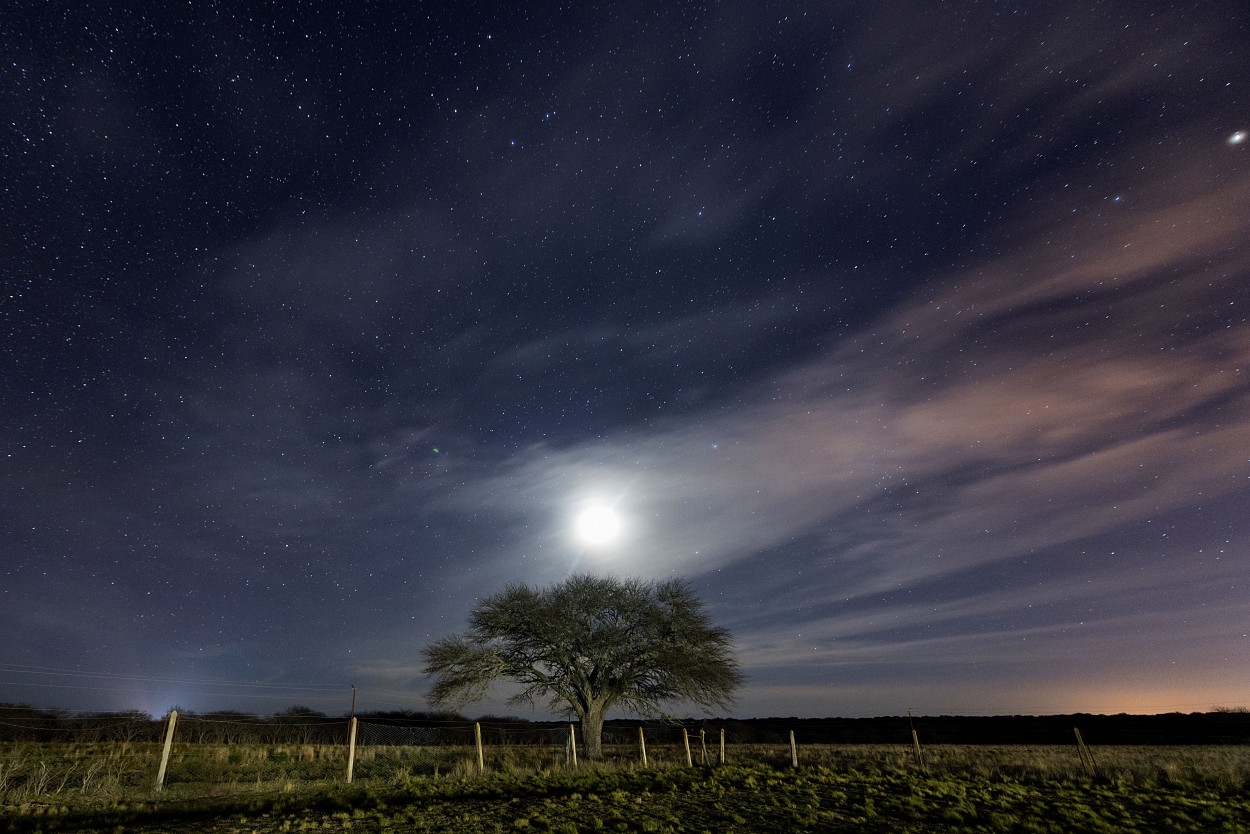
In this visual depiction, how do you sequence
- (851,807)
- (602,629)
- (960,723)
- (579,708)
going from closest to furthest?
(851,807)
(579,708)
(602,629)
(960,723)

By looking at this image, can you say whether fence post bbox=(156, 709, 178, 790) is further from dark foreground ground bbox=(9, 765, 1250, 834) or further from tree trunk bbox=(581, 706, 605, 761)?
tree trunk bbox=(581, 706, 605, 761)

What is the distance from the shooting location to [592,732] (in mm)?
29875

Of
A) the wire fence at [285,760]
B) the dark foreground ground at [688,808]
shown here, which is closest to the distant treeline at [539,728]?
the wire fence at [285,760]

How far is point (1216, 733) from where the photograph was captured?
50.3 m

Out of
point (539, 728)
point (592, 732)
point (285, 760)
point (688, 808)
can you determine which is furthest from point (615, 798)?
point (539, 728)

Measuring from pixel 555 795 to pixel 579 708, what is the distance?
15623 mm

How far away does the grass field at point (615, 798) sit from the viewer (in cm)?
1231

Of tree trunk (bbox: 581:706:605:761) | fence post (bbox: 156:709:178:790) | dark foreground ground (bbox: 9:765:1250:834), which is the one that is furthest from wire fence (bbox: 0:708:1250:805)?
dark foreground ground (bbox: 9:765:1250:834)

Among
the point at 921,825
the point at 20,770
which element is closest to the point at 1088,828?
the point at 921,825

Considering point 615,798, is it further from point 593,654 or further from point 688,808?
point 593,654

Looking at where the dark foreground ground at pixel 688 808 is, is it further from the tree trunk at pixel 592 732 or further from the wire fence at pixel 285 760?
the tree trunk at pixel 592 732

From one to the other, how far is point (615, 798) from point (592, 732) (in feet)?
50.8

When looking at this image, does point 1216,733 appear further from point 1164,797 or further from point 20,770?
point 20,770

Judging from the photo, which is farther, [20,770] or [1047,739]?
[1047,739]
